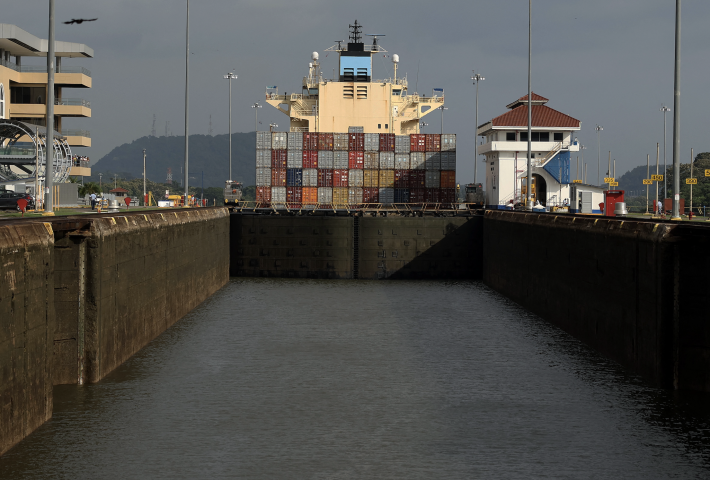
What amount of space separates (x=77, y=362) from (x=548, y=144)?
69.3m

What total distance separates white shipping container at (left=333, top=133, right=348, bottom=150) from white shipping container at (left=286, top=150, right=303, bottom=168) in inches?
117

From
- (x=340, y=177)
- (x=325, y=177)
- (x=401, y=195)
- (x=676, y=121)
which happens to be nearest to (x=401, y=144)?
(x=401, y=195)

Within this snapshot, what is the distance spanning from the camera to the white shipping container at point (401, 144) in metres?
67.0

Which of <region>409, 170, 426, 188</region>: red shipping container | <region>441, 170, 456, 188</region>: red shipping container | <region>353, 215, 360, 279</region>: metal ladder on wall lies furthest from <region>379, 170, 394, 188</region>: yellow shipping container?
<region>353, 215, 360, 279</region>: metal ladder on wall

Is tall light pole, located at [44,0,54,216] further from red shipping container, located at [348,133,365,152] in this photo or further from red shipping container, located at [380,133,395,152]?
red shipping container, located at [380,133,395,152]

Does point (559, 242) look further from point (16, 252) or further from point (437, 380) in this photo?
point (16, 252)

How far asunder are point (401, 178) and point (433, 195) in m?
3.06

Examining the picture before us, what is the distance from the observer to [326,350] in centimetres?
2894

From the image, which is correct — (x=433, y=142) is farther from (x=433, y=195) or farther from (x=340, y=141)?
(x=340, y=141)

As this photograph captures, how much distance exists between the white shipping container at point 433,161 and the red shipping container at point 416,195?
2193 mm

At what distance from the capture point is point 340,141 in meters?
66.7

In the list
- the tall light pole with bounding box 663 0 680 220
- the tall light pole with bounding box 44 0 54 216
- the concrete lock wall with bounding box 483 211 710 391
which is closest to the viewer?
the concrete lock wall with bounding box 483 211 710 391

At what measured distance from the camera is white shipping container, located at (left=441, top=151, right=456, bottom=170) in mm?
67125

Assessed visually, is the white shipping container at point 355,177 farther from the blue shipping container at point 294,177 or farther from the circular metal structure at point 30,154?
the circular metal structure at point 30,154
